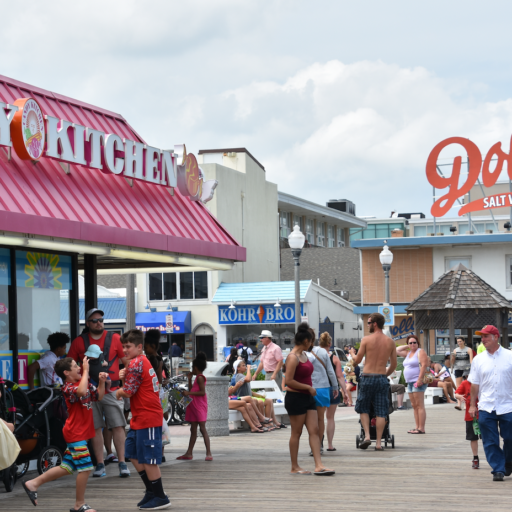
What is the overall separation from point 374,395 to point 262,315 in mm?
33341

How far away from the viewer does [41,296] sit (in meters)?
12.8

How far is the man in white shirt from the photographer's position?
10.8 metres

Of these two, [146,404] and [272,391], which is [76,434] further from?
[272,391]

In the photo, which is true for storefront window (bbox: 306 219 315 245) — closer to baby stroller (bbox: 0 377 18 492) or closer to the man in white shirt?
the man in white shirt

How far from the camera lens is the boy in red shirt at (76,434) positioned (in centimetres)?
891

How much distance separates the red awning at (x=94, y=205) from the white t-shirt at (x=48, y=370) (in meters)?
1.72

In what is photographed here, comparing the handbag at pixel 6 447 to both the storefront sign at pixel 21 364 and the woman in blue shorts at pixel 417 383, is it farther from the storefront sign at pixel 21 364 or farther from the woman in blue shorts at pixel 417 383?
the woman in blue shorts at pixel 417 383

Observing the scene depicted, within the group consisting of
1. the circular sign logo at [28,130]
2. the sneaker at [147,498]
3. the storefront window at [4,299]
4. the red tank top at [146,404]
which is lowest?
the sneaker at [147,498]

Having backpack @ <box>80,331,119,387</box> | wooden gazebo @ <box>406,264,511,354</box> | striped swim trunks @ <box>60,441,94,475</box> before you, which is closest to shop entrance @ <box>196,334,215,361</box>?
wooden gazebo @ <box>406,264,511,354</box>


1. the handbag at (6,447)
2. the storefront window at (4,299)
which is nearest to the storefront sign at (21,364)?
the storefront window at (4,299)

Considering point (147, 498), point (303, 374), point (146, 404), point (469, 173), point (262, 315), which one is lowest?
point (147, 498)

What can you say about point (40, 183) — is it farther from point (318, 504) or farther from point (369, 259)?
point (369, 259)

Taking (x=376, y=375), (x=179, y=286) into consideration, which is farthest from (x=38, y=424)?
(x=179, y=286)

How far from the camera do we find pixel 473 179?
44625 millimetres
